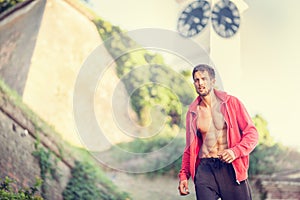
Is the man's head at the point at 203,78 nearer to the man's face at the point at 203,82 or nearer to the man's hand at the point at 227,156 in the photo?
the man's face at the point at 203,82

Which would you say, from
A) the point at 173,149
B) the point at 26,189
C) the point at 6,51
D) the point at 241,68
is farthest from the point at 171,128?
the point at 6,51

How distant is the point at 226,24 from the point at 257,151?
2.29 meters

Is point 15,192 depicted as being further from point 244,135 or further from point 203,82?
point 244,135

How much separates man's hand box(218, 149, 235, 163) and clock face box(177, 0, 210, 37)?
11.8 ft

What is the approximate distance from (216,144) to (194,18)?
3.92 m

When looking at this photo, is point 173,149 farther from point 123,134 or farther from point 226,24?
point 226,24

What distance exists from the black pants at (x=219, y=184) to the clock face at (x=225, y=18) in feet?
12.3

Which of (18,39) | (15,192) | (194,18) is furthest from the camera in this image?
(194,18)

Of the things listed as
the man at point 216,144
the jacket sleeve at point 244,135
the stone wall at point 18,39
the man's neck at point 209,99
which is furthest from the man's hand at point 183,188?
the stone wall at point 18,39

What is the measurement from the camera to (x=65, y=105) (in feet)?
25.2

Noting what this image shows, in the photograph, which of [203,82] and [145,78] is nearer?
[203,82]

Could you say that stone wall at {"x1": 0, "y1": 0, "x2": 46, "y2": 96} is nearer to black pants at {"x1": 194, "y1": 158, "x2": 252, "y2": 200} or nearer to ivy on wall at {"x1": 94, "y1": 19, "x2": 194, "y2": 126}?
ivy on wall at {"x1": 94, "y1": 19, "x2": 194, "y2": 126}

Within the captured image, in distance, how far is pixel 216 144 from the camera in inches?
206

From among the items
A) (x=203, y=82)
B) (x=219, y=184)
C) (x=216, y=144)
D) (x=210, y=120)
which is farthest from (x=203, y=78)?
(x=219, y=184)
